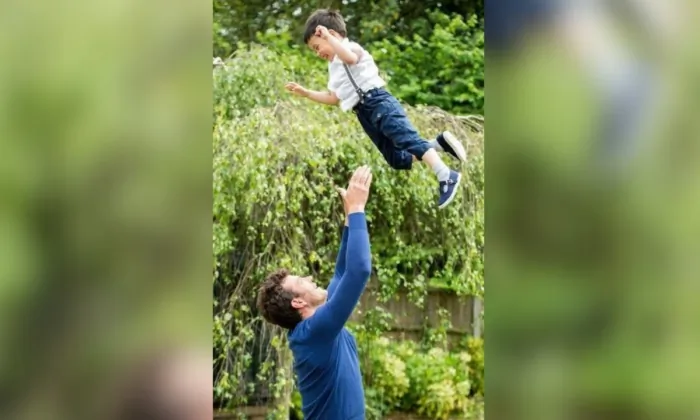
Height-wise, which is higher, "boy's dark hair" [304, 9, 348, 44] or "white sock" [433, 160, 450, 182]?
"boy's dark hair" [304, 9, 348, 44]

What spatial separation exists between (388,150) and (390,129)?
66 mm

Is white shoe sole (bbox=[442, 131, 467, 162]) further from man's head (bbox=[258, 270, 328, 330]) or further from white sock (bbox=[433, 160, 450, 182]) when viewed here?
man's head (bbox=[258, 270, 328, 330])

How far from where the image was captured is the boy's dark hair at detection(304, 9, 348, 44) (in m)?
2.41

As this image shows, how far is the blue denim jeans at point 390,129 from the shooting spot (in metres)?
2.49

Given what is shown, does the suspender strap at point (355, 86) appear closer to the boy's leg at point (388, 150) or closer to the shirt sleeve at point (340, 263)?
the boy's leg at point (388, 150)

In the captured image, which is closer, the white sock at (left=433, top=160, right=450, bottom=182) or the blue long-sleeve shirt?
the blue long-sleeve shirt

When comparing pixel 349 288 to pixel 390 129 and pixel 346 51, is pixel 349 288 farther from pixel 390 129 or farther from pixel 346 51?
pixel 346 51

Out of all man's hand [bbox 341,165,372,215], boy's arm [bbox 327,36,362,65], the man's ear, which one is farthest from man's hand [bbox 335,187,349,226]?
boy's arm [bbox 327,36,362,65]

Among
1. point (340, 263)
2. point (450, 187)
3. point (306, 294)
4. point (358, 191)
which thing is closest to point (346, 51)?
point (358, 191)

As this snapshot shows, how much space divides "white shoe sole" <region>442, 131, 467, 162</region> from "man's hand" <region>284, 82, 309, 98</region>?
45 cm
